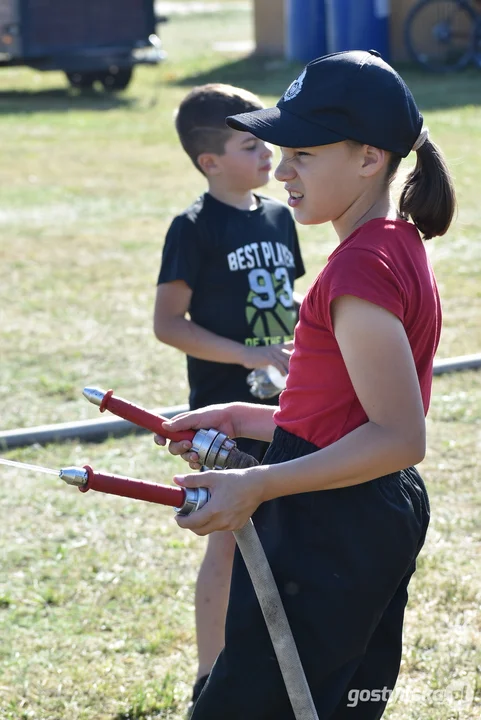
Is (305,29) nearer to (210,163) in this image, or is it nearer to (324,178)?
(210,163)

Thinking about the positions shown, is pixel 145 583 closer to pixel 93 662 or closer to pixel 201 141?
pixel 93 662

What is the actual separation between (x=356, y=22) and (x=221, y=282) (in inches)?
608

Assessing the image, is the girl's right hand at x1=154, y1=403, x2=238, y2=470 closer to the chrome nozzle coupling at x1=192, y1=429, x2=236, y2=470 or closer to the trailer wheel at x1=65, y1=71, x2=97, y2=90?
the chrome nozzle coupling at x1=192, y1=429, x2=236, y2=470

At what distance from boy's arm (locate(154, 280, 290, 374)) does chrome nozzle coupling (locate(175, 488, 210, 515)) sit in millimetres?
1199

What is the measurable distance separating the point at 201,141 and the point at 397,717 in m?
1.80

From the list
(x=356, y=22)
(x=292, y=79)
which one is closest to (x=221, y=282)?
(x=292, y=79)

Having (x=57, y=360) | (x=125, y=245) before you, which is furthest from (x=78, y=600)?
(x=125, y=245)

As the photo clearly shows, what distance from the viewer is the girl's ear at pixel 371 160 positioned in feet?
6.58

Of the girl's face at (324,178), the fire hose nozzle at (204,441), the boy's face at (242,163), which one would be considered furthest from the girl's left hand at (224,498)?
the boy's face at (242,163)

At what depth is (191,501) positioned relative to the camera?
6.03ft

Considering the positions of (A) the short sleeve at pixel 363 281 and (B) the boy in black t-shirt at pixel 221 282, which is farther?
(B) the boy in black t-shirt at pixel 221 282

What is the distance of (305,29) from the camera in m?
18.8

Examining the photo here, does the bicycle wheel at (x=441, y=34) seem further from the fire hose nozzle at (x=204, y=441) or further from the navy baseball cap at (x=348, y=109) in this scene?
the fire hose nozzle at (x=204, y=441)

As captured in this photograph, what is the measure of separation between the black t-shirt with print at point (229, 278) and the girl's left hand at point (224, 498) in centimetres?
128
